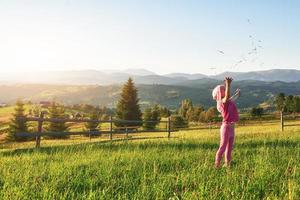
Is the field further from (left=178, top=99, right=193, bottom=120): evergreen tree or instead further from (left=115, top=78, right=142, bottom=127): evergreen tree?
(left=178, top=99, right=193, bottom=120): evergreen tree

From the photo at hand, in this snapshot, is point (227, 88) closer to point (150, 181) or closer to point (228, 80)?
point (228, 80)

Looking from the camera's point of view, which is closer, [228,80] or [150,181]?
[150,181]

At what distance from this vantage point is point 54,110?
230 ft

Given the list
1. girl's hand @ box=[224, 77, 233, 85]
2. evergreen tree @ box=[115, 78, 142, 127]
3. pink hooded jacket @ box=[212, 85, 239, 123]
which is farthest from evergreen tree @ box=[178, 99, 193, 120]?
girl's hand @ box=[224, 77, 233, 85]

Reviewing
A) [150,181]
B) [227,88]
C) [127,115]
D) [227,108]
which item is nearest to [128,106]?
[127,115]

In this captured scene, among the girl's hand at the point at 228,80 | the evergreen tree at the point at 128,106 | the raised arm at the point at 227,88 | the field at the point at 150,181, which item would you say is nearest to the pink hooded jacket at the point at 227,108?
the raised arm at the point at 227,88

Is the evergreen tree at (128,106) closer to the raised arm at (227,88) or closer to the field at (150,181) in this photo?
the field at (150,181)

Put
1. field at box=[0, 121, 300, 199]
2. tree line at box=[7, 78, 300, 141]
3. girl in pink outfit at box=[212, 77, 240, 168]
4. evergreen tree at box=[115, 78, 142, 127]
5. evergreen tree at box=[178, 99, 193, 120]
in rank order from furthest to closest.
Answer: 1. evergreen tree at box=[178, 99, 193, 120]
2. evergreen tree at box=[115, 78, 142, 127]
3. tree line at box=[7, 78, 300, 141]
4. girl in pink outfit at box=[212, 77, 240, 168]
5. field at box=[0, 121, 300, 199]

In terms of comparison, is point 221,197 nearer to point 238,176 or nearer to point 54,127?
point 238,176

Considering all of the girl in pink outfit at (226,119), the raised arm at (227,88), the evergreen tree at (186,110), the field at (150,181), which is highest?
the raised arm at (227,88)

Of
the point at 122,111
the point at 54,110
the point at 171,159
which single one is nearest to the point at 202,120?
the point at 122,111

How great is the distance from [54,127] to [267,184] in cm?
6534

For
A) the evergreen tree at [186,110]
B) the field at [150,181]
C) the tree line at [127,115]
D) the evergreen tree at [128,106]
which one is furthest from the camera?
the evergreen tree at [186,110]

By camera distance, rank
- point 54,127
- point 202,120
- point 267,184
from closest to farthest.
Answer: point 267,184, point 54,127, point 202,120
